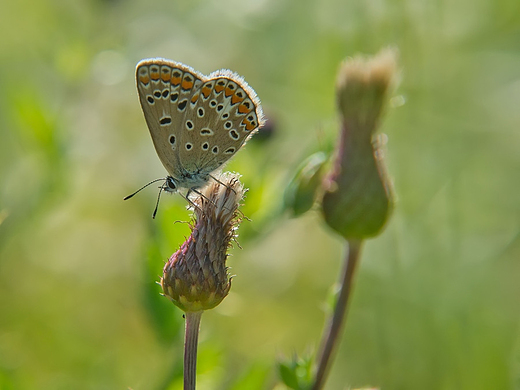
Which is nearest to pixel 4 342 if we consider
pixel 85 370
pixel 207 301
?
pixel 85 370

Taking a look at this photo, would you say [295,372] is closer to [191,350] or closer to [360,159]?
[191,350]

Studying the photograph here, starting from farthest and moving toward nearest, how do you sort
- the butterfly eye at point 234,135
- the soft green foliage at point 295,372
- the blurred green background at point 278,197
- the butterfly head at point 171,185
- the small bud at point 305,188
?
1. the blurred green background at point 278,197
2. the butterfly head at point 171,185
3. the butterfly eye at point 234,135
4. the small bud at point 305,188
5. the soft green foliage at point 295,372

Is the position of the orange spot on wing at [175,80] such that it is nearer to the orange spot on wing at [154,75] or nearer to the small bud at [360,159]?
the orange spot on wing at [154,75]

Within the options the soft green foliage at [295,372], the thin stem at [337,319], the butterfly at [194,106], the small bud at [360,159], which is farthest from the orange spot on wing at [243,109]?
the soft green foliage at [295,372]

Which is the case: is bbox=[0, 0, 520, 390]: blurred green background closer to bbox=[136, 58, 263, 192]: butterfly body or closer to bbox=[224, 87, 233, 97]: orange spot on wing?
bbox=[136, 58, 263, 192]: butterfly body

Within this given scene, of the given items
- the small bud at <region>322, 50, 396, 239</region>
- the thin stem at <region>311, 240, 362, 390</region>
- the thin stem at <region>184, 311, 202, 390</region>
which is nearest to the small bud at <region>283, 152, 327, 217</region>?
the small bud at <region>322, 50, 396, 239</region>

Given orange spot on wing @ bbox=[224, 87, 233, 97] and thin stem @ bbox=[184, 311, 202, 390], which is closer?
thin stem @ bbox=[184, 311, 202, 390]
